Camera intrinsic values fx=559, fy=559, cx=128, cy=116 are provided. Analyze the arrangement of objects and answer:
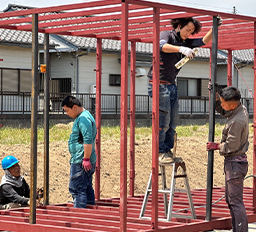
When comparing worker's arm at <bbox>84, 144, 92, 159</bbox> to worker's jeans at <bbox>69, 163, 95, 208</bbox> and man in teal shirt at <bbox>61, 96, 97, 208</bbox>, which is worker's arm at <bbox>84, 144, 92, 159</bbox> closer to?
man in teal shirt at <bbox>61, 96, 97, 208</bbox>

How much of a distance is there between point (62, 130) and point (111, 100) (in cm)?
701

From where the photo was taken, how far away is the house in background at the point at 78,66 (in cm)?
2306

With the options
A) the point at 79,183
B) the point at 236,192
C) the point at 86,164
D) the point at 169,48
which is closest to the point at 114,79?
the point at 79,183

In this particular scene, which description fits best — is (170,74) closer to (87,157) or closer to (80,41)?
(87,157)

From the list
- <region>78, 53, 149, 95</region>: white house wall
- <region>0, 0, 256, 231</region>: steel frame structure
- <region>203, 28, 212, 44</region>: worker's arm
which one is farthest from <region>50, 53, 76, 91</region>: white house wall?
<region>203, 28, 212, 44</region>: worker's arm

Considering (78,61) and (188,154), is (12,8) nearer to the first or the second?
(78,61)

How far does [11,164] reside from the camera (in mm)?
8172

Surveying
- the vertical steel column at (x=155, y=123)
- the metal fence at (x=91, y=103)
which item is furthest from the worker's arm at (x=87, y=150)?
the metal fence at (x=91, y=103)

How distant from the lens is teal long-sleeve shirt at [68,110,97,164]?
7.65 m

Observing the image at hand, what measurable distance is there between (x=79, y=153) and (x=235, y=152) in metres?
2.34

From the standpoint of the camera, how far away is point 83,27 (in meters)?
7.83

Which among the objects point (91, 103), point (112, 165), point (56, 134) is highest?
point (91, 103)

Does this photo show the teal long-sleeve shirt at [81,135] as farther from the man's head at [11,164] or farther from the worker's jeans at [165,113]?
the worker's jeans at [165,113]

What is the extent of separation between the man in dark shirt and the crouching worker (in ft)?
10.0
